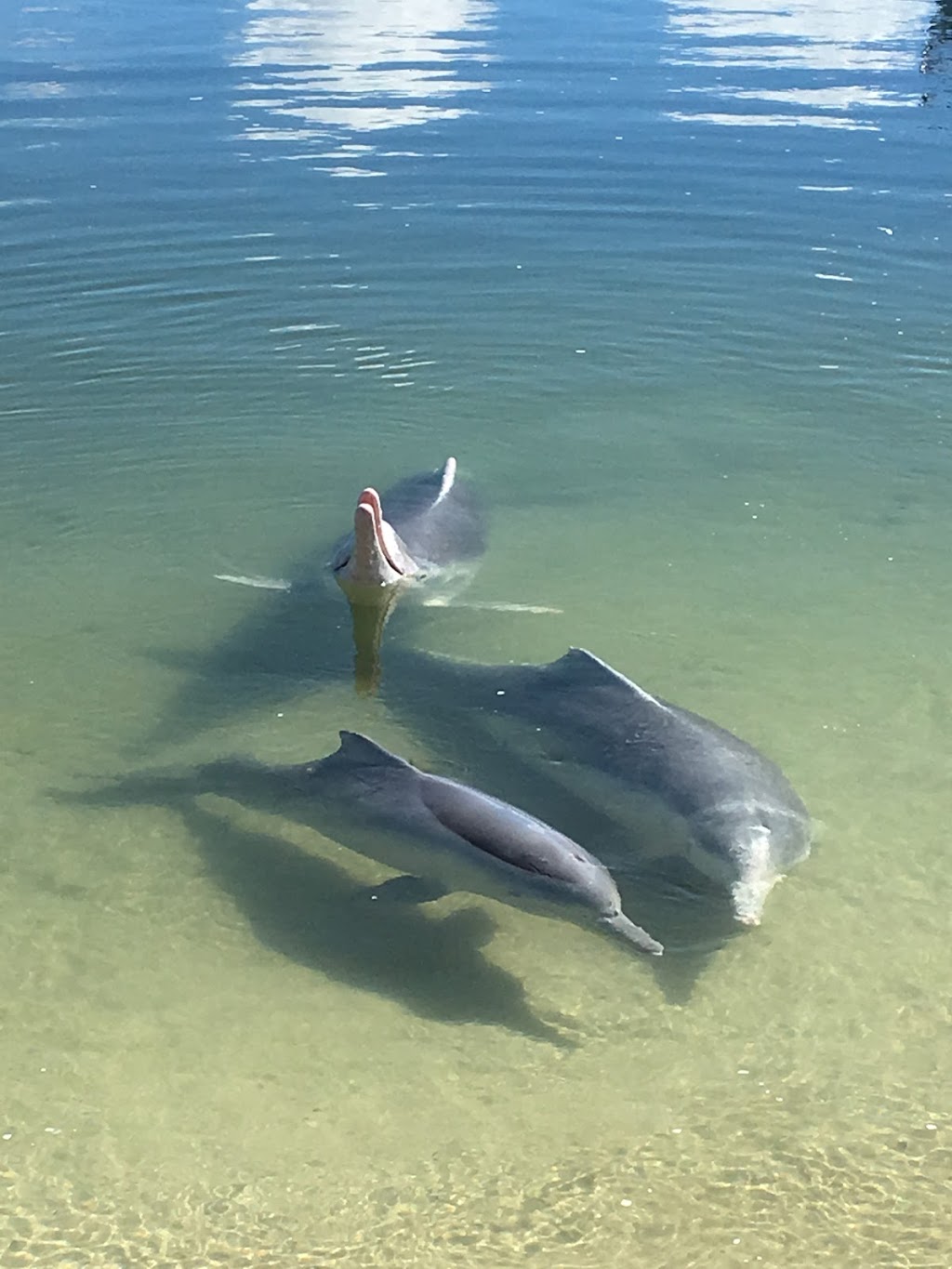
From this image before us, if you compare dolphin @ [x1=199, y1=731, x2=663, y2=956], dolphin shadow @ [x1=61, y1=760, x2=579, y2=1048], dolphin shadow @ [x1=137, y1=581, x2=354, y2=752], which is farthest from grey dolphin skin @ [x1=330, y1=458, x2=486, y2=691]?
dolphin @ [x1=199, y1=731, x2=663, y2=956]

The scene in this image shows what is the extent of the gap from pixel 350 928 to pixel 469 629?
3.08 m

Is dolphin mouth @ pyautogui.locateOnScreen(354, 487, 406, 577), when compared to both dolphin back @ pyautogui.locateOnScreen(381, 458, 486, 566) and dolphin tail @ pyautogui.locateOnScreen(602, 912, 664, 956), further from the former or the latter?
dolphin tail @ pyautogui.locateOnScreen(602, 912, 664, 956)

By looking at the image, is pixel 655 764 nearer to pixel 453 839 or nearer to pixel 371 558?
pixel 453 839

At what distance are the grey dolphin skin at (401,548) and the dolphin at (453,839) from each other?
1.89 meters

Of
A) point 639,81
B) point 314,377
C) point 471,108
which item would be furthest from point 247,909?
point 639,81

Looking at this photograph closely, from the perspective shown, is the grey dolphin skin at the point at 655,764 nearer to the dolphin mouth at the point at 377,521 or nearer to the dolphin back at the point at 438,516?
the dolphin mouth at the point at 377,521

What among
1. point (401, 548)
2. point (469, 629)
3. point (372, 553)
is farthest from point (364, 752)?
point (401, 548)

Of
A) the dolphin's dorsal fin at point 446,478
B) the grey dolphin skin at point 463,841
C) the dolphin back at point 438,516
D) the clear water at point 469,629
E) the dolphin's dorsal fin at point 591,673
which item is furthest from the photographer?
the dolphin's dorsal fin at point 446,478

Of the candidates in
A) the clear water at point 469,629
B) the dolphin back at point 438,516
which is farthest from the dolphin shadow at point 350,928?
the dolphin back at point 438,516

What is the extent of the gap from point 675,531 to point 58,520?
14.8 ft

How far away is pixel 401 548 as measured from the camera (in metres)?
10.9

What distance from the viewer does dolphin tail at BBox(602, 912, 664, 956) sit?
675 centimetres

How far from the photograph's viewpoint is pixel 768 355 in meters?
14.2

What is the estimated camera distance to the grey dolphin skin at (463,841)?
687cm
